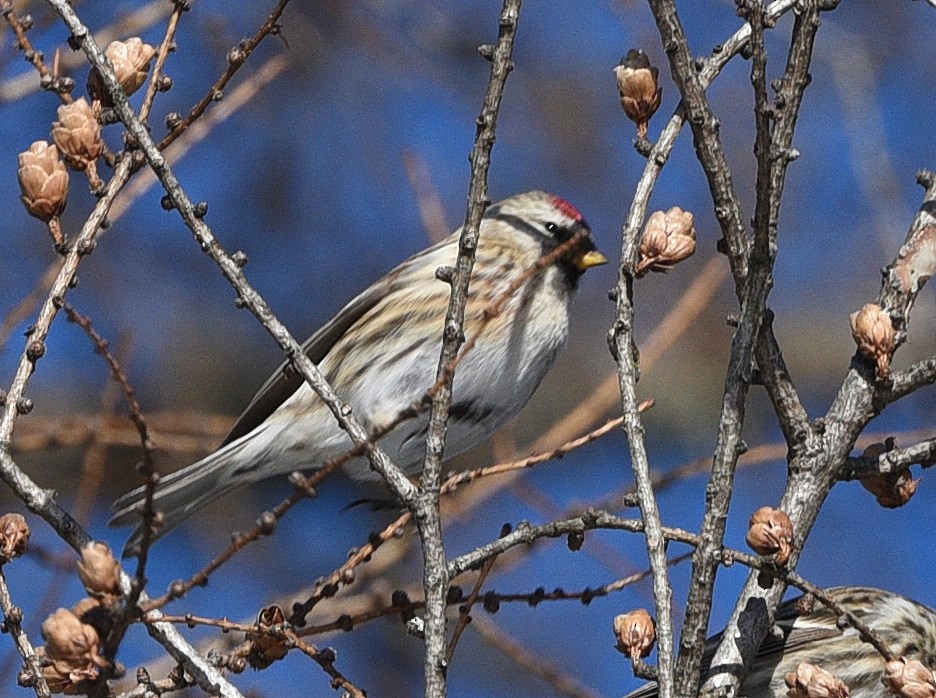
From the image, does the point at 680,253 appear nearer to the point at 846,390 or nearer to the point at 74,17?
the point at 846,390

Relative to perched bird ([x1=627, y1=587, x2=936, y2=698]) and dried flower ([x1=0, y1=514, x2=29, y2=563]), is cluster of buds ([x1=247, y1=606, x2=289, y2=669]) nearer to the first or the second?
dried flower ([x1=0, y1=514, x2=29, y2=563])

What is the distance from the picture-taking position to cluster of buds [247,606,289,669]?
1729 mm

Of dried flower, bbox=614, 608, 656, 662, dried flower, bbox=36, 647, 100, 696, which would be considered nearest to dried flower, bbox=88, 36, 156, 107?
dried flower, bbox=36, 647, 100, 696

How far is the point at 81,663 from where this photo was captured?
146 centimetres

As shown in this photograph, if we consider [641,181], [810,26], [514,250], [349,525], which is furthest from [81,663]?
[349,525]

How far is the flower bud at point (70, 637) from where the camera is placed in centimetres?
145

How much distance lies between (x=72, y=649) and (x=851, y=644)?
1858 mm

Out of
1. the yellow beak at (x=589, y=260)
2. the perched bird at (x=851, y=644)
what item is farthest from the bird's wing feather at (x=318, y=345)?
the perched bird at (x=851, y=644)

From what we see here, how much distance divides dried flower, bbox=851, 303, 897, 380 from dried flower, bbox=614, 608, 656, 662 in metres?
0.48

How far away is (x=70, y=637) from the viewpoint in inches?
56.9

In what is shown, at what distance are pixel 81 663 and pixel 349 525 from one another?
3.50 metres

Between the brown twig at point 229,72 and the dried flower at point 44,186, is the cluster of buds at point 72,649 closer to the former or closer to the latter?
the dried flower at point 44,186

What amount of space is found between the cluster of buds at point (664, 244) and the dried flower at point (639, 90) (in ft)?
0.41

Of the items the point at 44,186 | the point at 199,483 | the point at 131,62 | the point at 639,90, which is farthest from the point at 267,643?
the point at 199,483
